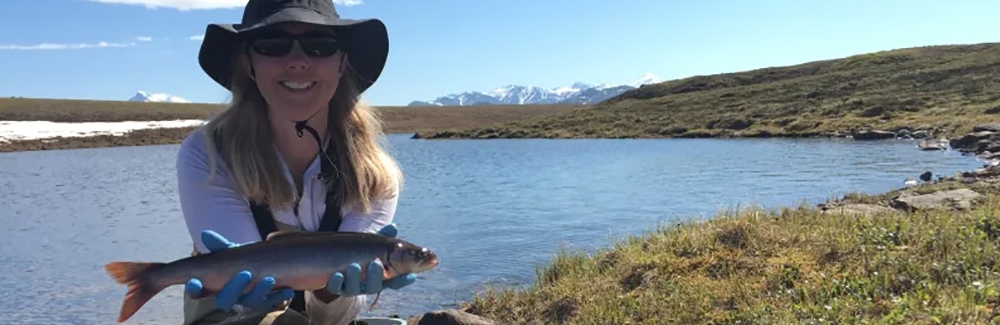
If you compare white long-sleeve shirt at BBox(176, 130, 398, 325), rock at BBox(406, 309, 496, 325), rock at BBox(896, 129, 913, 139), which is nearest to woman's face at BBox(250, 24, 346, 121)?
white long-sleeve shirt at BBox(176, 130, 398, 325)

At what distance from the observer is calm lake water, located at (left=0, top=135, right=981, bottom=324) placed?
11250 mm

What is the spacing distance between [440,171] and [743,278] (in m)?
26.0

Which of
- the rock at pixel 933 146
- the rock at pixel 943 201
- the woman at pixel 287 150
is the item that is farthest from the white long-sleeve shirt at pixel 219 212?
the rock at pixel 933 146

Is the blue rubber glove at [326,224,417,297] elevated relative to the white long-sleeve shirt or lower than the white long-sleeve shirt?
lower

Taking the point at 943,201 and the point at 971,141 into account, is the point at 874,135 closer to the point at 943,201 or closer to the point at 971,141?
the point at 971,141

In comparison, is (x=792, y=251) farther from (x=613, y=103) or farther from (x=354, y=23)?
(x=613, y=103)

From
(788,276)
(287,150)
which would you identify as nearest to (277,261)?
(287,150)

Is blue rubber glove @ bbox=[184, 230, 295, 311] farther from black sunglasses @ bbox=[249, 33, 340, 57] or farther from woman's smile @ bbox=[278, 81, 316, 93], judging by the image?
black sunglasses @ bbox=[249, 33, 340, 57]

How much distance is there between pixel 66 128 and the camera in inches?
3214

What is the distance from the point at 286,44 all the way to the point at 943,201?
8.80 meters

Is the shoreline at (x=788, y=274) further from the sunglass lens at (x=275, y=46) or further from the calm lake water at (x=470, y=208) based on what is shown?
the sunglass lens at (x=275, y=46)

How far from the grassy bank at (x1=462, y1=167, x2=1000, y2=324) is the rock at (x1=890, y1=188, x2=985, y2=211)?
0.26 meters

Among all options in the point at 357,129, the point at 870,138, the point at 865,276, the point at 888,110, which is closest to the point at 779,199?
the point at 865,276

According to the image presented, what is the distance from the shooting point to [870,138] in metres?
42.6
